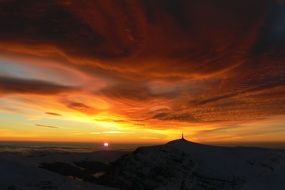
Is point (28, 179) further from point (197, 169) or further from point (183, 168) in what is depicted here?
point (197, 169)

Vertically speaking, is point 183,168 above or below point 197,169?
above

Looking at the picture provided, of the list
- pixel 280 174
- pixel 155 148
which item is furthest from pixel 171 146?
pixel 280 174

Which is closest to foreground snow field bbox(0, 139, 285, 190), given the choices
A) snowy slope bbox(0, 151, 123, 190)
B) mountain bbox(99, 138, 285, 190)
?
mountain bbox(99, 138, 285, 190)

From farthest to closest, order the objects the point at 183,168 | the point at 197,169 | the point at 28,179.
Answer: the point at 183,168
the point at 197,169
the point at 28,179

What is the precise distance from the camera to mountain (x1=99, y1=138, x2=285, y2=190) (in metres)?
93.8

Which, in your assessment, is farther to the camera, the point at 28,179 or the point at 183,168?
the point at 183,168

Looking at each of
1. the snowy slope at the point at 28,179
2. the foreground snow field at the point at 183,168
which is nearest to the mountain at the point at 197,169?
the foreground snow field at the point at 183,168

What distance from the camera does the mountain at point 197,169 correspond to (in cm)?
9381

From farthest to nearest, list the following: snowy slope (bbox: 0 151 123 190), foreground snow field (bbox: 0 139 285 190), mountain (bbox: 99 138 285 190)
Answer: mountain (bbox: 99 138 285 190), foreground snow field (bbox: 0 139 285 190), snowy slope (bbox: 0 151 123 190)

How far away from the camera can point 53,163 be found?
119 m

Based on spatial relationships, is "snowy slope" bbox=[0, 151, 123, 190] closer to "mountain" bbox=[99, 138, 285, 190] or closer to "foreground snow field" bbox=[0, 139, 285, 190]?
"foreground snow field" bbox=[0, 139, 285, 190]

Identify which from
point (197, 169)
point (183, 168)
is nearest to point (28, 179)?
point (183, 168)

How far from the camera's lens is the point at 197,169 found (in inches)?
4026

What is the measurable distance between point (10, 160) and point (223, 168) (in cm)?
5433
